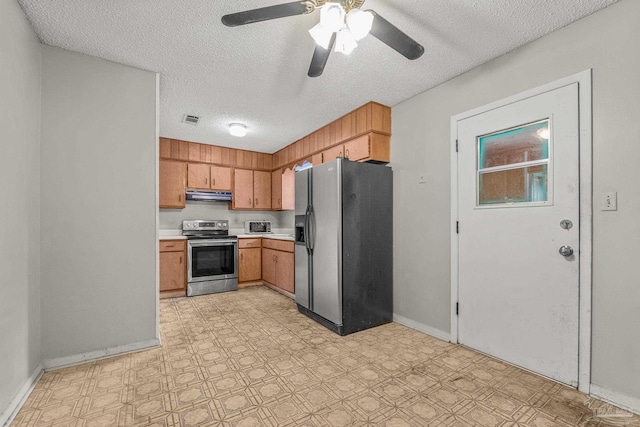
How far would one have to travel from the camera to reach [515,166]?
223 cm

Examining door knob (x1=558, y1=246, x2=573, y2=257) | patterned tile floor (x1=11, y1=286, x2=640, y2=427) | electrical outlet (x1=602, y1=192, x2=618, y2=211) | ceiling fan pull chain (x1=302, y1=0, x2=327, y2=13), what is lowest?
patterned tile floor (x1=11, y1=286, x2=640, y2=427)

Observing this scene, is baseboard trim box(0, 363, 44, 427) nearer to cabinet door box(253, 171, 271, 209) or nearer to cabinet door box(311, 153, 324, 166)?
cabinet door box(311, 153, 324, 166)

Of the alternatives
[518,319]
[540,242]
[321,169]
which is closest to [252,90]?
[321,169]

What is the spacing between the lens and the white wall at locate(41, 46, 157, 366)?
2160 mm

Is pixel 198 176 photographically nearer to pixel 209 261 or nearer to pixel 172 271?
pixel 209 261

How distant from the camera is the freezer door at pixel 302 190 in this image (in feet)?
10.8

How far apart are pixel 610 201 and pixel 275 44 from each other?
2.47 meters

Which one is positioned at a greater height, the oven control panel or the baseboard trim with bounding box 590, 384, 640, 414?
the oven control panel

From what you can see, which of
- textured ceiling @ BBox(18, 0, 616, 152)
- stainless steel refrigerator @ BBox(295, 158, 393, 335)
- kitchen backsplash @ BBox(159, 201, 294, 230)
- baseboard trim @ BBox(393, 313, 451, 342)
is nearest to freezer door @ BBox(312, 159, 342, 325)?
stainless steel refrigerator @ BBox(295, 158, 393, 335)

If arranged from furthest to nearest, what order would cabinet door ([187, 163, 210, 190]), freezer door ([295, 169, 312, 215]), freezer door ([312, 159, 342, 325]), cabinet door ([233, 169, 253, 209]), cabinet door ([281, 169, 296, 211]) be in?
cabinet door ([233, 169, 253, 209]) → cabinet door ([281, 169, 296, 211]) → cabinet door ([187, 163, 210, 190]) → freezer door ([295, 169, 312, 215]) → freezer door ([312, 159, 342, 325])

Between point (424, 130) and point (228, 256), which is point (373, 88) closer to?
point (424, 130)

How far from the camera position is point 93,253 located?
2.29m

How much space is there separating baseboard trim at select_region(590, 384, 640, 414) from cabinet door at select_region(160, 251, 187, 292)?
175 inches

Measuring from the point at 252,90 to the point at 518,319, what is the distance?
309 centimetres
